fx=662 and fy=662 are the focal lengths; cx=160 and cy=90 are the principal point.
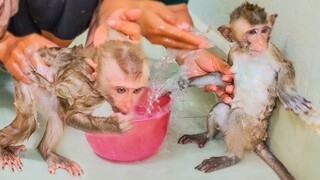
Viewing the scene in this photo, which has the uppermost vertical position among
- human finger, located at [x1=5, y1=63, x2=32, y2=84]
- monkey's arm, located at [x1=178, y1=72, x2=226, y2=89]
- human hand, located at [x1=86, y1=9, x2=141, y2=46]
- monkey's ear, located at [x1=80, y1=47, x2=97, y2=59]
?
human hand, located at [x1=86, y1=9, x2=141, y2=46]

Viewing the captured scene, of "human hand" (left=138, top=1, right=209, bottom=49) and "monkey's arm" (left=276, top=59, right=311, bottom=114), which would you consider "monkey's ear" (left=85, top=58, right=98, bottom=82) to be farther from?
"monkey's arm" (left=276, top=59, right=311, bottom=114)

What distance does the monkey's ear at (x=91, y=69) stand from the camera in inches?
30.0

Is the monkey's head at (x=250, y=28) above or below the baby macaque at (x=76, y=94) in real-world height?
above

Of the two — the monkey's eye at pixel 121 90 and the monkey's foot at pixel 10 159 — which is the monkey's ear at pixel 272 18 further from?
the monkey's foot at pixel 10 159

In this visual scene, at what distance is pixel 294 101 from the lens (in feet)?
2.70

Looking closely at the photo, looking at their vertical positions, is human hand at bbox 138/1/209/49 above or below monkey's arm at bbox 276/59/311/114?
above

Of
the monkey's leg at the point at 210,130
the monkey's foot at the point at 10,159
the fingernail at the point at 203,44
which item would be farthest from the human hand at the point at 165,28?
the monkey's foot at the point at 10,159

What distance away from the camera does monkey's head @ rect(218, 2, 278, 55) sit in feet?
2.62

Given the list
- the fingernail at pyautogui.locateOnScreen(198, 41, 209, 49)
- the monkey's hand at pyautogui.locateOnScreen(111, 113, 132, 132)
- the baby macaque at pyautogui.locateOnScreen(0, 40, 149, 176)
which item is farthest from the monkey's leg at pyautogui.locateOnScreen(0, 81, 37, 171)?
the fingernail at pyautogui.locateOnScreen(198, 41, 209, 49)

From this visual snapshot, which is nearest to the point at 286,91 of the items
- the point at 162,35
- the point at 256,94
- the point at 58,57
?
the point at 256,94

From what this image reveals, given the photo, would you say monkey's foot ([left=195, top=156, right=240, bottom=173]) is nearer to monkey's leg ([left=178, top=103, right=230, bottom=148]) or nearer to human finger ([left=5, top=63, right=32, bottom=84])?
monkey's leg ([left=178, top=103, right=230, bottom=148])

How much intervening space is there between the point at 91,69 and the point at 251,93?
21cm

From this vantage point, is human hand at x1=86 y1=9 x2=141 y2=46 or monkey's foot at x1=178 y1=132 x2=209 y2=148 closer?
human hand at x1=86 y1=9 x2=141 y2=46

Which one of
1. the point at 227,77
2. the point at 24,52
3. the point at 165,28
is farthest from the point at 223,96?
the point at 24,52
